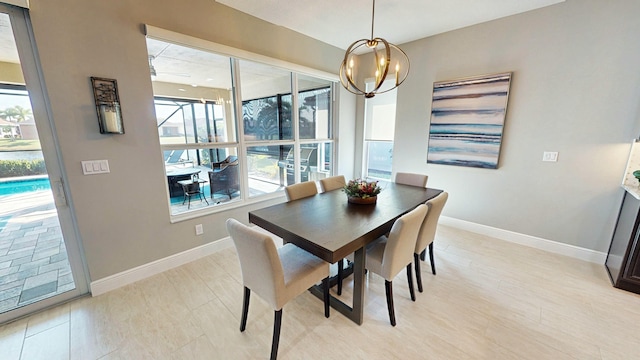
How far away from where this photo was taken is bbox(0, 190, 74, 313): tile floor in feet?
6.02

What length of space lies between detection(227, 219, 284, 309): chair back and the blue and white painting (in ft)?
10.1

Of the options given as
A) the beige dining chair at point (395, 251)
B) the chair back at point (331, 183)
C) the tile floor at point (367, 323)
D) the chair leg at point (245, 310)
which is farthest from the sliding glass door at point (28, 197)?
the beige dining chair at point (395, 251)

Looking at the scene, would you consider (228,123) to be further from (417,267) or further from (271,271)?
(417,267)

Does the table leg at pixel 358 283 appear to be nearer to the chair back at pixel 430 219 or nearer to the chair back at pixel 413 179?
the chair back at pixel 430 219

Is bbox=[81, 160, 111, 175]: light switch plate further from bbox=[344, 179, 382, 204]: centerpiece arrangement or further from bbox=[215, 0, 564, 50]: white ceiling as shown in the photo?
bbox=[344, 179, 382, 204]: centerpiece arrangement

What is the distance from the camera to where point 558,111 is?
8.85ft

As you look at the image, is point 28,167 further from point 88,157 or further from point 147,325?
point 147,325

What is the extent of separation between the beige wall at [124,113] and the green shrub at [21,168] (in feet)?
0.58

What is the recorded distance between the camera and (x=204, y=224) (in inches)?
110

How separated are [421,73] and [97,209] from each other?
4.19m

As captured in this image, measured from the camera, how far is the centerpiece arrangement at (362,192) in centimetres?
217

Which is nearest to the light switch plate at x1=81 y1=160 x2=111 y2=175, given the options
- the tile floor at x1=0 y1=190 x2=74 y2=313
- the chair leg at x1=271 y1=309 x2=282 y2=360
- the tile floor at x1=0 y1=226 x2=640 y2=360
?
the tile floor at x1=0 y1=190 x2=74 y2=313

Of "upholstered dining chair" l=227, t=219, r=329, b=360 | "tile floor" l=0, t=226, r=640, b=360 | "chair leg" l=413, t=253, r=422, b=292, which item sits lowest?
"tile floor" l=0, t=226, r=640, b=360

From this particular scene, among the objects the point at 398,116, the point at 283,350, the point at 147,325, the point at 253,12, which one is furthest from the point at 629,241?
the point at 253,12
